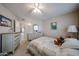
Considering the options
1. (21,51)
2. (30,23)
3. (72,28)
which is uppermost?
(30,23)

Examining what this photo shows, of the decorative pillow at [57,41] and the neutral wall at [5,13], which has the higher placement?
the neutral wall at [5,13]

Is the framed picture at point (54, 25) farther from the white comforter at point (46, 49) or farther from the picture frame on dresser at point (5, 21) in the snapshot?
the picture frame on dresser at point (5, 21)

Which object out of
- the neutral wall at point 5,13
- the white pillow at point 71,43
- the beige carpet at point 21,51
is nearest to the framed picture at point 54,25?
the white pillow at point 71,43

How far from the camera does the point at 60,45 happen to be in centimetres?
192

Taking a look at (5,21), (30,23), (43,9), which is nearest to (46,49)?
(30,23)

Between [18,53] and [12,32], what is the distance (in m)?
0.40

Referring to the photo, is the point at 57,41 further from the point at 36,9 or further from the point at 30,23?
the point at 36,9

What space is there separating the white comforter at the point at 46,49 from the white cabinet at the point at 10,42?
0.26 meters

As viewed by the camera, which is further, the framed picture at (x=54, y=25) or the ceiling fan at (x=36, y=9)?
the framed picture at (x=54, y=25)

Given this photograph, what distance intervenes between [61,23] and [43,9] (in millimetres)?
442

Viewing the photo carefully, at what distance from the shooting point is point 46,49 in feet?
6.16

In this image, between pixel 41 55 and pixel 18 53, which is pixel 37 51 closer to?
pixel 41 55

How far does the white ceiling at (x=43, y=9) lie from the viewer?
1.93 meters

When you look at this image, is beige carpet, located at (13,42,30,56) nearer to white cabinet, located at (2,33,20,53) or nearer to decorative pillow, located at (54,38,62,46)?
white cabinet, located at (2,33,20,53)
